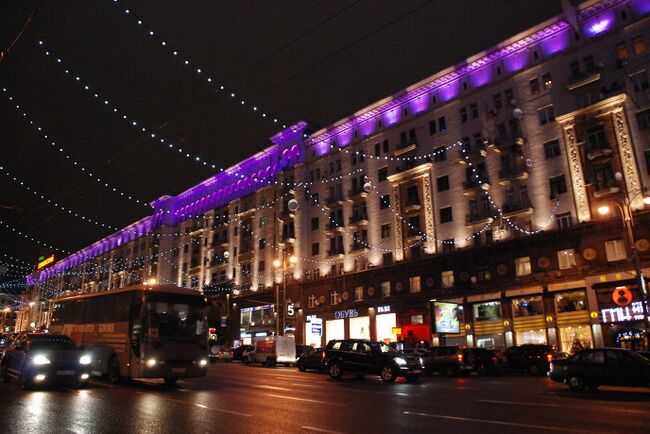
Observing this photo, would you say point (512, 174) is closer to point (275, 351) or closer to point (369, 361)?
point (275, 351)

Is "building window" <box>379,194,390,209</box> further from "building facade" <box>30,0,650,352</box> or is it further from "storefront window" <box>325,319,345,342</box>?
"storefront window" <box>325,319,345,342</box>

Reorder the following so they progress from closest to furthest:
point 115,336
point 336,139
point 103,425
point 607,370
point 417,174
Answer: point 103,425, point 607,370, point 115,336, point 417,174, point 336,139

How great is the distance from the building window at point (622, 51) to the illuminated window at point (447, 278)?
63.1 feet

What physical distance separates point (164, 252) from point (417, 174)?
48.4 metres

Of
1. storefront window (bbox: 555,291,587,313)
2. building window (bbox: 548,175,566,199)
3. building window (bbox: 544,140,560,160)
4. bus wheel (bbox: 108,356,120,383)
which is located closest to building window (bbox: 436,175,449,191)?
building window (bbox: 544,140,560,160)

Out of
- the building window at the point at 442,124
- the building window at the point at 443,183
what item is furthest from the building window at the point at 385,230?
the building window at the point at 442,124

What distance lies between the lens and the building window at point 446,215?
4109 cm

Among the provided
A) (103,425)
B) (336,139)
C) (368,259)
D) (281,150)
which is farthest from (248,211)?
(103,425)

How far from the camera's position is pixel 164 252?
77.3 meters

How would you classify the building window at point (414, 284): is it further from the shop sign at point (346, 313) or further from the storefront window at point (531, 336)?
the storefront window at point (531, 336)

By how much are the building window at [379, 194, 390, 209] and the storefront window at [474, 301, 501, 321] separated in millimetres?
13333

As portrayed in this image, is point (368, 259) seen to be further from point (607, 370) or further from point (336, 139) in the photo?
point (607, 370)

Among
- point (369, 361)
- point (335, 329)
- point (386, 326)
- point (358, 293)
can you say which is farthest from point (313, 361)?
point (335, 329)

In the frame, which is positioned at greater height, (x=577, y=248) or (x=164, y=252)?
(x=164, y=252)
